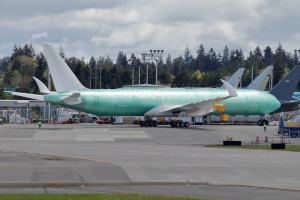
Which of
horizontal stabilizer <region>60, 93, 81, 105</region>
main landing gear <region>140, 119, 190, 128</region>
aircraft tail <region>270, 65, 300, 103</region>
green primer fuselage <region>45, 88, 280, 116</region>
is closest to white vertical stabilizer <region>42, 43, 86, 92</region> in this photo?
green primer fuselage <region>45, 88, 280, 116</region>

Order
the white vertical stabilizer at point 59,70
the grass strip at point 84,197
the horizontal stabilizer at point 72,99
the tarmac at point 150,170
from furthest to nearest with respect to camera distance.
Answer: the white vertical stabilizer at point 59,70 < the horizontal stabilizer at point 72,99 < the tarmac at point 150,170 < the grass strip at point 84,197

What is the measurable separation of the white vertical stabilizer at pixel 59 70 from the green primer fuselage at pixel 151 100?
4.64 ft

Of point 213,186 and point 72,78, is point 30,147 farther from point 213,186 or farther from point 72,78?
point 72,78

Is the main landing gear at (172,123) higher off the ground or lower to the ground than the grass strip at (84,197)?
higher

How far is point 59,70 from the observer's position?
77.8 metres

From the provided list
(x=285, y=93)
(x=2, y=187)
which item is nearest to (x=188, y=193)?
(x=2, y=187)

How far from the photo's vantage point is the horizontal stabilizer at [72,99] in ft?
251

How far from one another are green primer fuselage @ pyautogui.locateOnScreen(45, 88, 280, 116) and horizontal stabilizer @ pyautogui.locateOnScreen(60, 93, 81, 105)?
0.40 metres

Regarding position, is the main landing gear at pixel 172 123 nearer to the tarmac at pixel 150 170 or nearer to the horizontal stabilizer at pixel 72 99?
the horizontal stabilizer at pixel 72 99

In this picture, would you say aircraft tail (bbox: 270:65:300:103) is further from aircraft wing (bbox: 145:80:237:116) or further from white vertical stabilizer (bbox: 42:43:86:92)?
white vertical stabilizer (bbox: 42:43:86:92)

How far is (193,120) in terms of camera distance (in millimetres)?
98625

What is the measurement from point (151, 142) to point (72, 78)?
78.3 feet

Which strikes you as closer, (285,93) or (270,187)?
(270,187)

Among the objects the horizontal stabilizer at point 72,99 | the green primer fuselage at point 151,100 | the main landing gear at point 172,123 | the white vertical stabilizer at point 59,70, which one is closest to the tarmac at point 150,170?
the horizontal stabilizer at point 72,99
